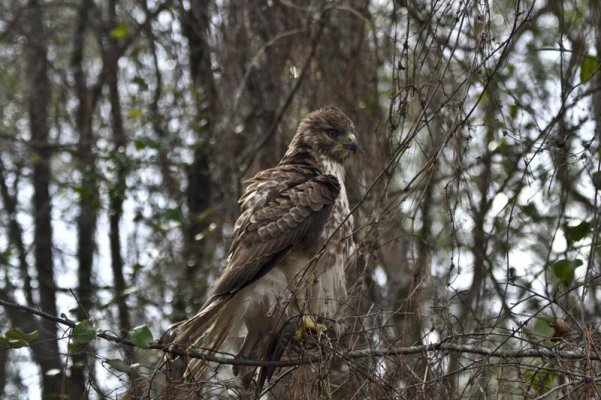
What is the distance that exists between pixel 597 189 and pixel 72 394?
16.6 ft

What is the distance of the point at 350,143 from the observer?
588 centimetres

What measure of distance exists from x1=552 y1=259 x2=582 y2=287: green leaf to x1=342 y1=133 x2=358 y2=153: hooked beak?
60.5 inches

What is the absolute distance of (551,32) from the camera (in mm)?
8008

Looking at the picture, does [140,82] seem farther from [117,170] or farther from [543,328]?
[543,328]

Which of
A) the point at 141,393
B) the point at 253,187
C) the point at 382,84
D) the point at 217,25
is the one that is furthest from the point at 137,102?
the point at 141,393

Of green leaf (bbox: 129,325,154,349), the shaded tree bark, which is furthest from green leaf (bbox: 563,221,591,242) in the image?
the shaded tree bark

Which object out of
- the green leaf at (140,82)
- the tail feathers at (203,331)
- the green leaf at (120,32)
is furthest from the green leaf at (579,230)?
the green leaf at (120,32)

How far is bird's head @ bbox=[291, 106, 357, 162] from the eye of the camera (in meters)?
5.95

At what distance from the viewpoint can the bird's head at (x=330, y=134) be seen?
19.5ft

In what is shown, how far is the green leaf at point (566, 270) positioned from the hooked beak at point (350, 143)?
1.54 meters

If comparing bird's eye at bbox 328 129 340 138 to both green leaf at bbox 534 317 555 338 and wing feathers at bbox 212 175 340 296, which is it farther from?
green leaf at bbox 534 317 555 338

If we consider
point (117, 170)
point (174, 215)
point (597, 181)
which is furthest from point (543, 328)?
point (117, 170)

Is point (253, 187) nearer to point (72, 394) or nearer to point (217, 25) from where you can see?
point (217, 25)

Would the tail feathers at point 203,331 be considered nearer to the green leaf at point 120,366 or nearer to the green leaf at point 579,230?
the green leaf at point 120,366
